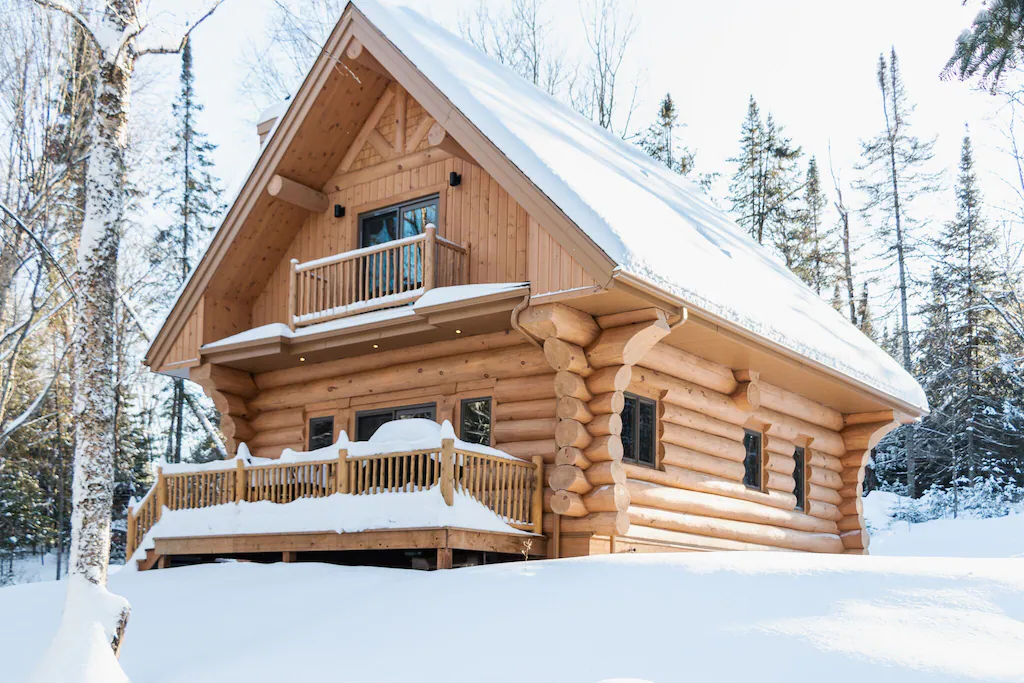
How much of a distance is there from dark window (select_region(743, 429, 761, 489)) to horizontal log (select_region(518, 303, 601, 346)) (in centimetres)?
499

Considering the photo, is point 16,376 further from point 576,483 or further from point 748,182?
point 748,182

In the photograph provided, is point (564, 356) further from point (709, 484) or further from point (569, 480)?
Answer: point (709, 484)

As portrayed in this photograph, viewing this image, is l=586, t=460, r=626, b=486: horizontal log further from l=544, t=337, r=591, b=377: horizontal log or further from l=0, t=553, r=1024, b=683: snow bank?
l=0, t=553, r=1024, b=683: snow bank

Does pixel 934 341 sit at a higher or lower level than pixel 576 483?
higher

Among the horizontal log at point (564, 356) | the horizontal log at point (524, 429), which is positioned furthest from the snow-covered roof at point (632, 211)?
the horizontal log at point (524, 429)

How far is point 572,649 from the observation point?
8664 millimetres

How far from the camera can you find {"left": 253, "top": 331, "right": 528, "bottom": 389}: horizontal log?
1473 cm

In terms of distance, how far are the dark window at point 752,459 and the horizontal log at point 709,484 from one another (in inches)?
6.6

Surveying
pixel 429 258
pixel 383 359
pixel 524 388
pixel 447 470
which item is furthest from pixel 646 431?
pixel 383 359

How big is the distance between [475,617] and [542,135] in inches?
297

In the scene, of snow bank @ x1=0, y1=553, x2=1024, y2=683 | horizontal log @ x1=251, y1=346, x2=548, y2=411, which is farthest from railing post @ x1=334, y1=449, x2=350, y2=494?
horizontal log @ x1=251, y1=346, x2=548, y2=411

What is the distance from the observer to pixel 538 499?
1343cm

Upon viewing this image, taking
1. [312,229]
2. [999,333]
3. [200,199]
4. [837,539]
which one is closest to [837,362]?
[837,539]

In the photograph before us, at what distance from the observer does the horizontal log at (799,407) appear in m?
17.2
